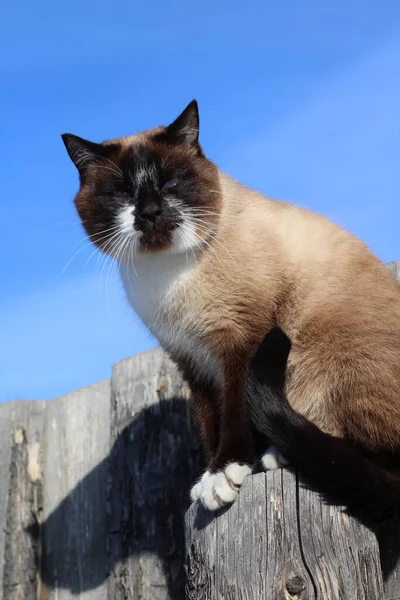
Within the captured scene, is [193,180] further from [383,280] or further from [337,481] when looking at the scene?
[337,481]

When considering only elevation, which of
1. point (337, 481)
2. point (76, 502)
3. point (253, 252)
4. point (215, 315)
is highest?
point (253, 252)

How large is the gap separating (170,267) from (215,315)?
0.31 m

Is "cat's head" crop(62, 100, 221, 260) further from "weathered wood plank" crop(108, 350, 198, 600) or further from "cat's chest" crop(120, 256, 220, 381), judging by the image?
"weathered wood plank" crop(108, 350, 198, 600)

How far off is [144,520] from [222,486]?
1434 millimetres

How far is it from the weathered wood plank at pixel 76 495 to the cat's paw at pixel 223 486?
5.47 ft

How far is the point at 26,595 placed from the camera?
438 centimetres

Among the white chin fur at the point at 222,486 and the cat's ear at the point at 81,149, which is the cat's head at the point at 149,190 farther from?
the white chin fur at the point at 222,486

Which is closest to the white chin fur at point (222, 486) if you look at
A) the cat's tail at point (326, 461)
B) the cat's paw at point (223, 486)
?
the cat's paw at point (223, 486)

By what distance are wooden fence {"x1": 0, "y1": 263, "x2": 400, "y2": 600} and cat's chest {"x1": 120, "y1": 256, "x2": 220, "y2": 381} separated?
0.71m

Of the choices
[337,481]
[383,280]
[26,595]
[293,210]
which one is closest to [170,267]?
[293,210]

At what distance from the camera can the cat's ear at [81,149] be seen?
3.40 m

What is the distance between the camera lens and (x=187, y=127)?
3422 mm

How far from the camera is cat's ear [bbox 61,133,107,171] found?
11.1 feet

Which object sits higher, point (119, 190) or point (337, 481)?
point (119, 190)
